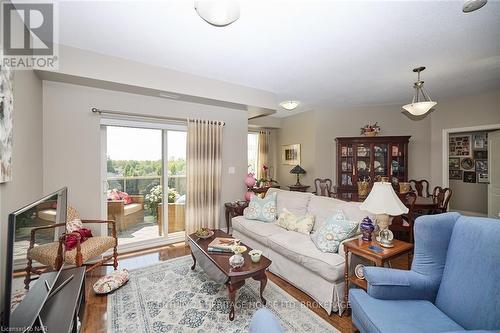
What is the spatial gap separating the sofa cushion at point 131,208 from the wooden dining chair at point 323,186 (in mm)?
3746

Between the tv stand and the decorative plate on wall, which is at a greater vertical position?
the decorative plate on wall

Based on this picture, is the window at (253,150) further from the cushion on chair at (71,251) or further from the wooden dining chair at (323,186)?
the cushion on chair at (71,251)

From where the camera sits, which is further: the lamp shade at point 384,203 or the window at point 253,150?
the window at point 253,150

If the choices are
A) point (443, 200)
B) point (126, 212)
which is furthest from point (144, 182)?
point (443, 200)

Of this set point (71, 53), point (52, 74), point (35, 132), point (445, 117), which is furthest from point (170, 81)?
point (445, 117)

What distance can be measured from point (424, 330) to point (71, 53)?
3935 millimetres

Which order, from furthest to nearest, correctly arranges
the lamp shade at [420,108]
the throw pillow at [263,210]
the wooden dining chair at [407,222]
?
1. the throw pillow at [263,210]
2. the wooden dining chair at [407,222]
3. the lamp shade at [420,108]

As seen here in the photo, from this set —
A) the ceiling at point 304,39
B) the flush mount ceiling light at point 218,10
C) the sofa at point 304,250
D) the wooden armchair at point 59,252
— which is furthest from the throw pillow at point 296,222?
the flush mount ceiling light at point 218,10

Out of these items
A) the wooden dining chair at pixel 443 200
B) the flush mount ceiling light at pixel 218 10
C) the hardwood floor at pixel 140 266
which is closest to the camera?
the flush mount ceiling light at pixel 218 10

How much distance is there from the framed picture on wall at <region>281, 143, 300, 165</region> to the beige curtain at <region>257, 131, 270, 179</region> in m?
0.46

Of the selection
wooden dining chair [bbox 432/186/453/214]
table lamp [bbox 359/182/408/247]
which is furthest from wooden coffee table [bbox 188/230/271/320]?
wooden dining chair [bbox 432/186/453/214]

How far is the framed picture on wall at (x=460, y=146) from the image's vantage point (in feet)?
17.8

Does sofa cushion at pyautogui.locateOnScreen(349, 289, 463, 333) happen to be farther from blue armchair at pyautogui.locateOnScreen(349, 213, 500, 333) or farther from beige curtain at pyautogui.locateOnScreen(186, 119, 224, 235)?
beige curtain at pyautogui.locateOnScreen(186, 119, 224, 235)

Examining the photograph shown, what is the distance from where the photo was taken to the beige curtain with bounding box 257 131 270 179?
19.8 feet
